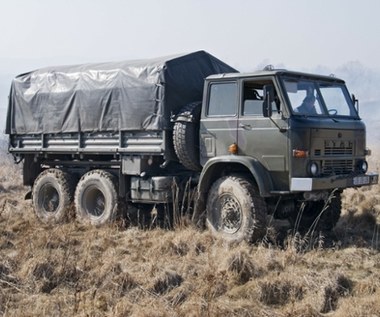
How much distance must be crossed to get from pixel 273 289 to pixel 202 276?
86cm

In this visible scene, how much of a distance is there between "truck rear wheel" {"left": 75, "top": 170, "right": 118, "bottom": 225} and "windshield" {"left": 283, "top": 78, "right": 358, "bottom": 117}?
400 centimetres

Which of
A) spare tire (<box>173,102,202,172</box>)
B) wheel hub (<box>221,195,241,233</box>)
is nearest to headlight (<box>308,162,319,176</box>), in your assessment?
wheel hub (<box>221,195,241,233</box>)

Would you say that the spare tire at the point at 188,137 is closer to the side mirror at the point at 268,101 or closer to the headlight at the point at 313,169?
the side mirror at the point at 268,101

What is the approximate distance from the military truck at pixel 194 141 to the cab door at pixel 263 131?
0.05ft

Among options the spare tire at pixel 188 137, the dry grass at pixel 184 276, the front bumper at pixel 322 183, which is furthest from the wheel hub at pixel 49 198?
the front bumper at pixel 322 183

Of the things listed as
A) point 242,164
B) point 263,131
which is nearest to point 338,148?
point 263,131

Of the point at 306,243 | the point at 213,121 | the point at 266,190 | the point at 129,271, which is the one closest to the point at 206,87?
the point at 213,121

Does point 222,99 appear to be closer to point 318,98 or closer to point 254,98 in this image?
point 254,98

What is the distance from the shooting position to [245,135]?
9367mm

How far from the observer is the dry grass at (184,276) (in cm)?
588

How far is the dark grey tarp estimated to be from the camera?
34.5 ft

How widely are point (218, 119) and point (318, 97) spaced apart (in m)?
1.69

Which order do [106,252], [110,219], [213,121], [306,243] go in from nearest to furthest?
1. [106,252]
2. [306,243]
3. [213,121]
4. [110,219]

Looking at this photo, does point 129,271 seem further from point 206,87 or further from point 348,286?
point 206,87
